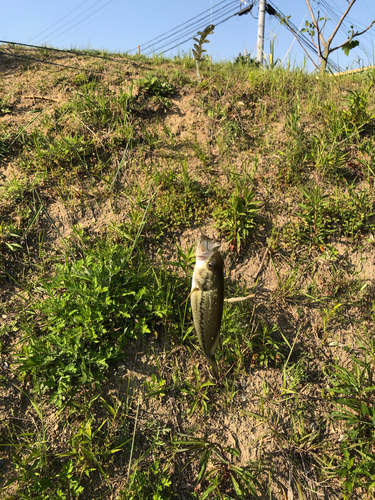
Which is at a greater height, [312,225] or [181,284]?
[312,225]

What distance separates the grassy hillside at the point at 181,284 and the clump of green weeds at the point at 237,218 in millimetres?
25

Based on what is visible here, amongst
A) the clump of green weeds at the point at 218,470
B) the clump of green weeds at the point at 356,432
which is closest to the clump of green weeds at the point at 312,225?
the clump of green weeds at the point at 356,432

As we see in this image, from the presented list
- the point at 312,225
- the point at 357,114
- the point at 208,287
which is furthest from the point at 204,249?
the point at 357,114

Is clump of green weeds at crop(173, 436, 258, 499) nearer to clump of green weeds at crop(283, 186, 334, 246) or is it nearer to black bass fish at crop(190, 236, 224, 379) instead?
black bass fish at crop(190, 236, 224, 379)

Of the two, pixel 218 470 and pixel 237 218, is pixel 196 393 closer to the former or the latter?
pixel 218 470

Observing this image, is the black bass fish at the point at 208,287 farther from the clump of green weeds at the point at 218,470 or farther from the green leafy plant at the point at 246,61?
the green leafy plant at the point at 246,61

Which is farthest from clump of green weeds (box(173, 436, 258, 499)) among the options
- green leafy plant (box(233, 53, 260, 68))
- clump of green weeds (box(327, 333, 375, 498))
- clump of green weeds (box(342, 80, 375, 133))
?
green leafy plant (box(233, 53, 260, 68))

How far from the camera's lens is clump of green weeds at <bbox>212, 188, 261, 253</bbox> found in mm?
3748

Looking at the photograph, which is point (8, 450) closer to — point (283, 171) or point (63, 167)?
point (63, 167)

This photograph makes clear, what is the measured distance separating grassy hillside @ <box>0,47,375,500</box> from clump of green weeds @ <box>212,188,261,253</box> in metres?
0.03

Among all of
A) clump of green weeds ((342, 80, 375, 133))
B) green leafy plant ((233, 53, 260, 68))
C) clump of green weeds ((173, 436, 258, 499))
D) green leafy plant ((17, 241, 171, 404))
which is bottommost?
clump of green weeds ((173, 436, 258, 499))

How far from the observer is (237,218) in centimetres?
382

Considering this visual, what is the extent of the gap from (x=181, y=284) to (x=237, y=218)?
115 cm

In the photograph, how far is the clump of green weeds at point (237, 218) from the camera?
3.75 metres
